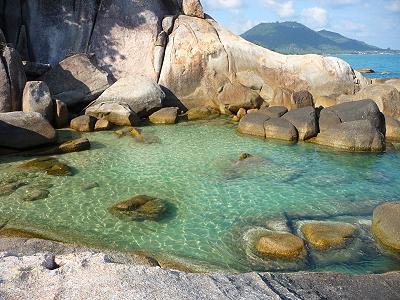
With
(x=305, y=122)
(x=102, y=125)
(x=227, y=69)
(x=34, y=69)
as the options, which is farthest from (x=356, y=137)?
(x=34, y=69)

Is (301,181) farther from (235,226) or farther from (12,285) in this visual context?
(12,285)

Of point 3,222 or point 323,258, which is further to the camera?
point 3,222

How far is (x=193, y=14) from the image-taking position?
23.7 metres

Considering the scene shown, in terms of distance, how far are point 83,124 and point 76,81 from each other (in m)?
3.57

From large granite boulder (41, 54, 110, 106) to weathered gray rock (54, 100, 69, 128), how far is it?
1.58m

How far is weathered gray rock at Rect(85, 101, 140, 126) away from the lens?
17.8 m

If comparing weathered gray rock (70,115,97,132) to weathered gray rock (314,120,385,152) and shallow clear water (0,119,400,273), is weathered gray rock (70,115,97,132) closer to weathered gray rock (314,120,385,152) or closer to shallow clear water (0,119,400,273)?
shallow clear water (0,119,400,273)

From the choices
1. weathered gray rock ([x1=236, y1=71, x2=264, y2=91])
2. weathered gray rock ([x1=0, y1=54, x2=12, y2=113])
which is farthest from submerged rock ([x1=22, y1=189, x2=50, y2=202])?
weathered gray rock ([x1=236, y1=71, x2=264, y2=91])

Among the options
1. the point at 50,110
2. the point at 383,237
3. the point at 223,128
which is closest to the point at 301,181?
the point at 383,237

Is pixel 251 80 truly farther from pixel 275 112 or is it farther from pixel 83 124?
pixel 83 124

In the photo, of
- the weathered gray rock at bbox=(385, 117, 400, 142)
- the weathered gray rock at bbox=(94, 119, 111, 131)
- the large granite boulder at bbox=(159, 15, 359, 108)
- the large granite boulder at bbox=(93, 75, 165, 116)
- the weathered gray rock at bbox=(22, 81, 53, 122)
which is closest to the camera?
the weathered gray rock at bbox=(22, 81, 53, 122)

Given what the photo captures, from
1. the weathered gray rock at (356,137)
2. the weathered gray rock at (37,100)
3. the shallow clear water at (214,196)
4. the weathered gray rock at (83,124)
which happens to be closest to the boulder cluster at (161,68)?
the weathered gray rock at (83,124)

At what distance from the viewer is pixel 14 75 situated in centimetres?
1644

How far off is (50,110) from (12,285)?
1370 centimetres
